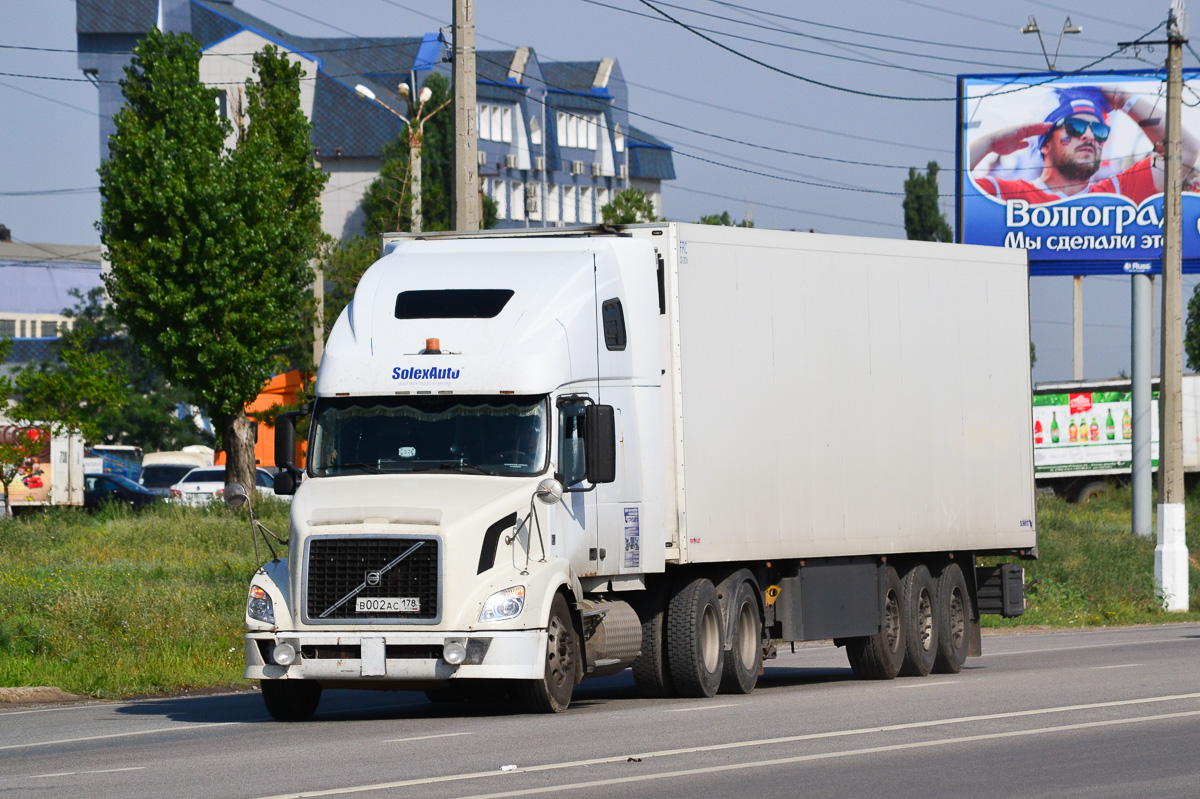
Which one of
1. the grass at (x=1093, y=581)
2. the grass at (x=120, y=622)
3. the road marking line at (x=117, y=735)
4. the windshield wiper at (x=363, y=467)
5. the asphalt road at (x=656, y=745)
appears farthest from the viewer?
the grass at (x=1093, y=581)

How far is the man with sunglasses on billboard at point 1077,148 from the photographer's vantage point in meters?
41.3

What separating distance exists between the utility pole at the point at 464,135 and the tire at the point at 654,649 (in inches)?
240

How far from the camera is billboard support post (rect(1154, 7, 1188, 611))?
114ft

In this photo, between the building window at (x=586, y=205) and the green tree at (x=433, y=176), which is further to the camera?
the building window at (x=586, y=205)

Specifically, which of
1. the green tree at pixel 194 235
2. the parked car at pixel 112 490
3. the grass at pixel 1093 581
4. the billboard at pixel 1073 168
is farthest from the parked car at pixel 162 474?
the grass at pixel 1093 581

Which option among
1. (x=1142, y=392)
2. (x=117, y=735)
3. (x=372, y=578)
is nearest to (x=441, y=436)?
(x=372, y=578)

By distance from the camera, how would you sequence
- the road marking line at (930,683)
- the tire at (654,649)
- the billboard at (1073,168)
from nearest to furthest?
1. the tire at (654,649)
2. the road marking line at (930,683)
3. the billboard at (1073,168)

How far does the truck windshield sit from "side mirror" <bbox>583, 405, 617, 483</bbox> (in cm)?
35

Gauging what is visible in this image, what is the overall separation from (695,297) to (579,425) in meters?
2.21

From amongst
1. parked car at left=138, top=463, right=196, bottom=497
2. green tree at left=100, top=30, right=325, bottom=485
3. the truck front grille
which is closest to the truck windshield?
the truck front grille

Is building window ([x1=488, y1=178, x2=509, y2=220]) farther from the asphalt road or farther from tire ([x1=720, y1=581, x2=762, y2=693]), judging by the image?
tire ([x1=720, y1=581, x2=762, y2=693])

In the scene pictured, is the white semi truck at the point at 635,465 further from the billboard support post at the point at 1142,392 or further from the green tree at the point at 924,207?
the green tree at the point at 924,207

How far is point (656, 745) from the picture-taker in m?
12.3

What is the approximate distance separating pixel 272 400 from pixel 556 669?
139 feet
